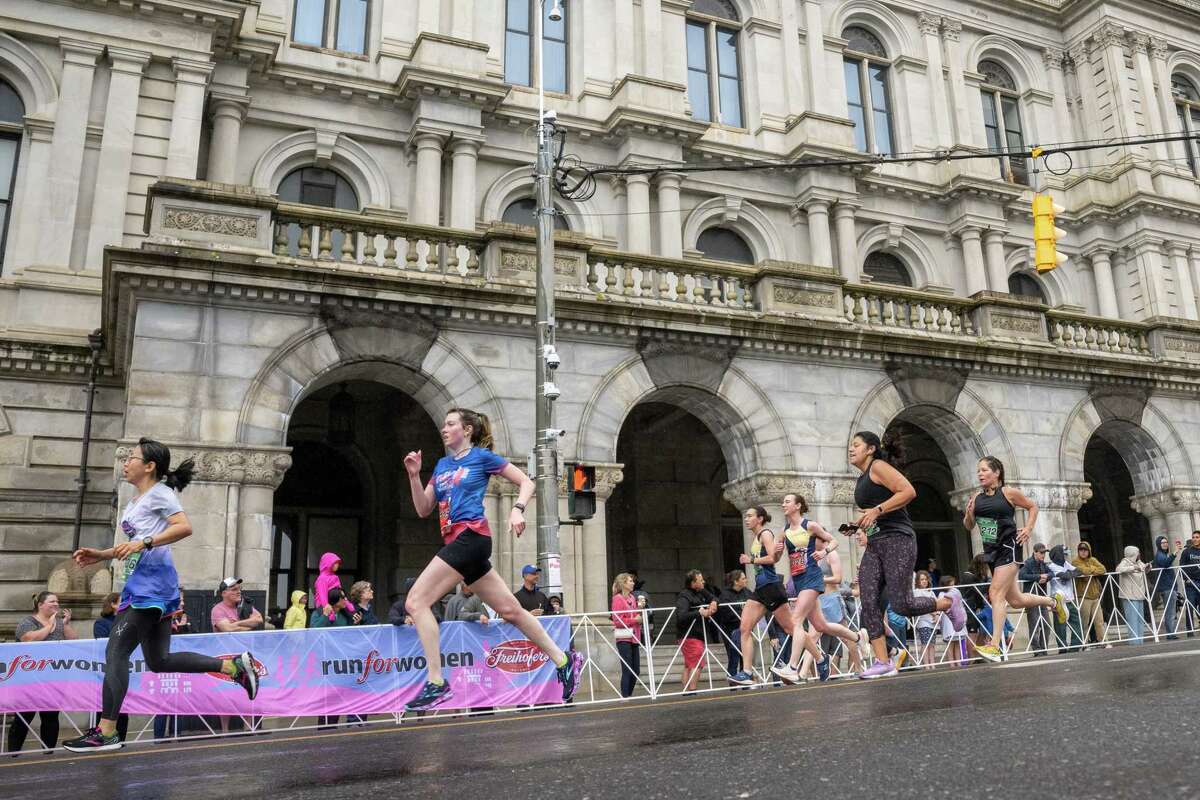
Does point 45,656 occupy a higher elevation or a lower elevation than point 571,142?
lower

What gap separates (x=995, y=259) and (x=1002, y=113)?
661 centimetres

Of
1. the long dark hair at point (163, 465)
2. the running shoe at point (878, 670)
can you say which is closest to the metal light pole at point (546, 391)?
the running shoe at point (878, 670)

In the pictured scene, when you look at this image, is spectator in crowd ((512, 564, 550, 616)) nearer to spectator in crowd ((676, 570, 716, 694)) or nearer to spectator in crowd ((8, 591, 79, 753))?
spectator in crowd ((676, 570, 716, 694))

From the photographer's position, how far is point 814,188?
2920 centimetres

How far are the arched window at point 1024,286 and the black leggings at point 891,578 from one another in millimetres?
27759

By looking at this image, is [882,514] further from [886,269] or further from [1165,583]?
[886,269]

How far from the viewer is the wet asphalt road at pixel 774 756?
3195 millimetres

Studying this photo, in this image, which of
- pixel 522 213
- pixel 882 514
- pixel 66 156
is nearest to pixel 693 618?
pixel 882 514

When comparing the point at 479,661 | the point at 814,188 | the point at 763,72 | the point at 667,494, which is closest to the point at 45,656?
the point at 479,661

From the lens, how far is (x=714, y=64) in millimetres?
30328

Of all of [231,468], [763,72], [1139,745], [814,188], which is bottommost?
[1139,745]

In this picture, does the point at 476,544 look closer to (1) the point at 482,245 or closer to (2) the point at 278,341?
(2) the point at 278,341

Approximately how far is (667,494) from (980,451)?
761cm

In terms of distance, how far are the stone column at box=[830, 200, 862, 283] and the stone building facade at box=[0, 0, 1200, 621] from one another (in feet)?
0.62
